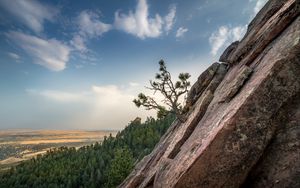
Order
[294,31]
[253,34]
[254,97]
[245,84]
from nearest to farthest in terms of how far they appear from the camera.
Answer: [254,97] → [294,31] → [245,84] → [253,34]

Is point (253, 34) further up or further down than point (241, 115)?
further up

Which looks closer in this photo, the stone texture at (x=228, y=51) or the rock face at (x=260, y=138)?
the rock face at (x=260, y=138)

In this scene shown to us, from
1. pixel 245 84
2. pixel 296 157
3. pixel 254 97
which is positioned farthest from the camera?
pixel 245 84

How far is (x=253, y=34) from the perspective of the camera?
89.4 feet

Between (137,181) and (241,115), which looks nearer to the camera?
(241,115)

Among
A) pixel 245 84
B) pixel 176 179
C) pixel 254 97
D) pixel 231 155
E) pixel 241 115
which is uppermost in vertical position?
pixel 245 84

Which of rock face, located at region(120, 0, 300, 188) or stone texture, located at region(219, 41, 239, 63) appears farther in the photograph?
stone texture, located at region(219, 41, 239, 63)

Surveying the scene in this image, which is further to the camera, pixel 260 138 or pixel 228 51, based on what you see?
pixel 228 51

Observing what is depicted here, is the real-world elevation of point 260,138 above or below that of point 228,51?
below

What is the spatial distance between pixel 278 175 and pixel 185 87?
22.7m

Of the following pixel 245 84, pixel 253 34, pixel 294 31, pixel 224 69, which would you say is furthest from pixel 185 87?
pixel 294 31

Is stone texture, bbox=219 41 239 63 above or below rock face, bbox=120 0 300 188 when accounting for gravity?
above

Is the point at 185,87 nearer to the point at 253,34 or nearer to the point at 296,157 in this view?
the point at 253,34

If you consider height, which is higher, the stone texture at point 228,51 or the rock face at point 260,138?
the stone texture at point 228,51
